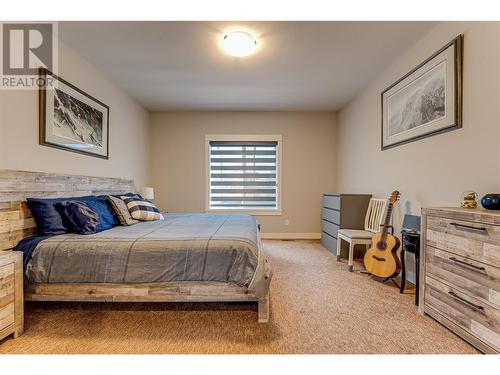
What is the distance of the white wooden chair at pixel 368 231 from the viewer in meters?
3.06

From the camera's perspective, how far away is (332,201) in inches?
157

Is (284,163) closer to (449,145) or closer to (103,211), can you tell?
(449,145)

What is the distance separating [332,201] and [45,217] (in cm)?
357

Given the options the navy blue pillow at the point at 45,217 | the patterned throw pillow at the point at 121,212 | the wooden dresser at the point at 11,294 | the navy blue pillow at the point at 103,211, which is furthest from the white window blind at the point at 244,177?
the wooden dresser at the point at 11,294

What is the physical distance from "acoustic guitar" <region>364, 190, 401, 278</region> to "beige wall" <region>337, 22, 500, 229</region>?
1.21 feet

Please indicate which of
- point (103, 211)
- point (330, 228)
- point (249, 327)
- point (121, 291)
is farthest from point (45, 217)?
point (330, 228)

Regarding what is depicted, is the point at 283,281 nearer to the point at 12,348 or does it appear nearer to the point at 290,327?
the point at 290,327

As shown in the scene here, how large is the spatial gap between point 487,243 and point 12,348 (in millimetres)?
2963

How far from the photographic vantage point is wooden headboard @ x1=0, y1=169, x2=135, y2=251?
6.19ft

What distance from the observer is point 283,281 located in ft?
8.82

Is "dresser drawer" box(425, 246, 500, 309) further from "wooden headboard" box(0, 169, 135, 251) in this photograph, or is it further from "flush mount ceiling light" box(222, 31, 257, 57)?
"wooden headboard" box(0, 169, 135, 251)

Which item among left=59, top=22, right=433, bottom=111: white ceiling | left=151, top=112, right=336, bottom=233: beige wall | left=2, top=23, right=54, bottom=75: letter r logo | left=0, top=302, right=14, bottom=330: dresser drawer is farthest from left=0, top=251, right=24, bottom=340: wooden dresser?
left=151, top=112, right=336, bottom=233: beige wall

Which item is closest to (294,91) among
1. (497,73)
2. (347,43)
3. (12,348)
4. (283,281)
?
(347,43)
